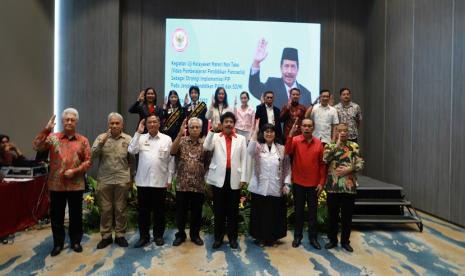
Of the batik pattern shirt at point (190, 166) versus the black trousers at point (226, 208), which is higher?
the batik pattern shirt at point (190, 166)

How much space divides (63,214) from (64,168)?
484mm

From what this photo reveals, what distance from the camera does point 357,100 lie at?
8062 millimetres

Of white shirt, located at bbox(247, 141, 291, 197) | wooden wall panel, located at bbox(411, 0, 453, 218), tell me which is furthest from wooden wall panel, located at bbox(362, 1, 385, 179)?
white shirt, located at bbox(247, 141, 291, 197)

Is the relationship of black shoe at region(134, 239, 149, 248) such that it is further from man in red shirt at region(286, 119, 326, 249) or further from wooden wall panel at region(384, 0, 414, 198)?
wooden wall panel at region(384, 0, 414, 198)

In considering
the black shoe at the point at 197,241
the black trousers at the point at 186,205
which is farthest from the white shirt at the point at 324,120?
the black shoe at the point at 197,241

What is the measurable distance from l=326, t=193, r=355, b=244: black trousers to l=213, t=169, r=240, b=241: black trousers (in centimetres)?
100

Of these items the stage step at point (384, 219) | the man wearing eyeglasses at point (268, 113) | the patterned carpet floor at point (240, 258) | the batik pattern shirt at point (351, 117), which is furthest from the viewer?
the batik pattern shirt at point (351, 117)

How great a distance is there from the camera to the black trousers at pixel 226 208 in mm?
3645

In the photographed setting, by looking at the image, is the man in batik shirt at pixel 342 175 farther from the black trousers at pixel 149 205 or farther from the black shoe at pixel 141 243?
the black shoe at pixel 141 243

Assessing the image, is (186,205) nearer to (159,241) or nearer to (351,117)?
(159,241)

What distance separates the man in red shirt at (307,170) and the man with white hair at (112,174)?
1.71m

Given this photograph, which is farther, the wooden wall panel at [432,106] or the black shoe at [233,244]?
the wooden wall panel at [432,106]

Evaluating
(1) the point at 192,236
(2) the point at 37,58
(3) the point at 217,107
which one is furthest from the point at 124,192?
(2) the point at 37,58

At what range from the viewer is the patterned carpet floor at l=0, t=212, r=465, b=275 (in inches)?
122
